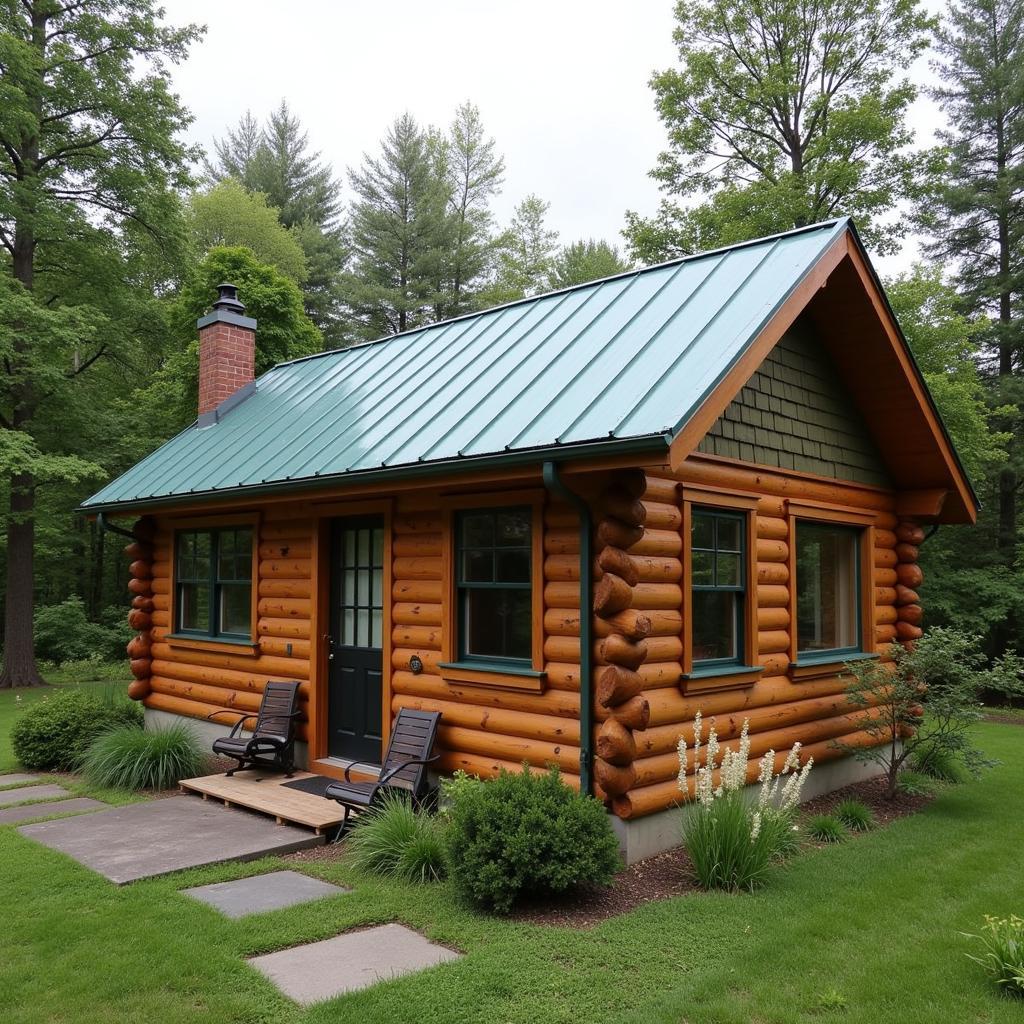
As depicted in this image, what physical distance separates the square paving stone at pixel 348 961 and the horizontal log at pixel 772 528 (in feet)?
15.2

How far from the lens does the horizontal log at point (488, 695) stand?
6.62 m

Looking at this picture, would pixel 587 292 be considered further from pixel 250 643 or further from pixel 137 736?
pixel 137 736

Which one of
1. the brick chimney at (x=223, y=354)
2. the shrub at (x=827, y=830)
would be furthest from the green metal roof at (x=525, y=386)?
the shrub at (x=827, y=830)

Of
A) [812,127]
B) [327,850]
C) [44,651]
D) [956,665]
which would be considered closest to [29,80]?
[44,651]

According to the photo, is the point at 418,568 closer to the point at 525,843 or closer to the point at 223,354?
the point at 525,843

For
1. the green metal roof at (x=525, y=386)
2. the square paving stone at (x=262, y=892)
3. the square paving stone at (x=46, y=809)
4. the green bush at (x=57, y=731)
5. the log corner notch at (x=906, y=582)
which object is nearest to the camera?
the square paving stone at (x=262, y=892)

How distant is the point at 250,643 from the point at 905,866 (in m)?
6.92

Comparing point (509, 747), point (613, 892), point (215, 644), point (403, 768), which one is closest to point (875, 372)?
point (509, 747)

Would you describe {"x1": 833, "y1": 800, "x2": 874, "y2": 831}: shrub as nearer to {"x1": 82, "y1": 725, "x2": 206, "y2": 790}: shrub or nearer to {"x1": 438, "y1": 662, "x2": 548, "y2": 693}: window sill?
{"x1": 438, "y1": 662, "x2": 548, "y2": 693}: window sill

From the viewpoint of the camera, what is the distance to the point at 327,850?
6969 mm

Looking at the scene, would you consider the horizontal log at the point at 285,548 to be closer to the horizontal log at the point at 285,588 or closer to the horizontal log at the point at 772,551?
the horizontal log at the point at 285,588

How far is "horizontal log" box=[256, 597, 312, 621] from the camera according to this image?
927 centimetres

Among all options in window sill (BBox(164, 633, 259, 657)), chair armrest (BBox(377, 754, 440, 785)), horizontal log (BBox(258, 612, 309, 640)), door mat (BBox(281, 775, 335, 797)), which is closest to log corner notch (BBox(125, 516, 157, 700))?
window sill (BBox(164, 633, 259, 657))

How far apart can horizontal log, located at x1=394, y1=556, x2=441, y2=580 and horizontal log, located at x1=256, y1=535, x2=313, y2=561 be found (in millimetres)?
1480
